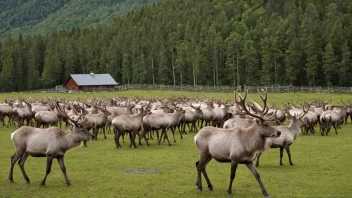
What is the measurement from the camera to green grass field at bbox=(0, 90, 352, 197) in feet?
47.2

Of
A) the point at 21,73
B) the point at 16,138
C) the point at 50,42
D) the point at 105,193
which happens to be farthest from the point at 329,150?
the point at 50,42

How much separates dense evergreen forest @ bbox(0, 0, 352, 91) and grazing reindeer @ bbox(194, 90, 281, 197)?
70.2m

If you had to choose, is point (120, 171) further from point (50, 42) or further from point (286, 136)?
point (50, 42)

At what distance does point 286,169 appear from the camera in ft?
60.1

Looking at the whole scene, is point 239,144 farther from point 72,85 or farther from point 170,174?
point 72,85

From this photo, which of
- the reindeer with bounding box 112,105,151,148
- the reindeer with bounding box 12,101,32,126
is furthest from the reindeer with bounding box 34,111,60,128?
the reindeer with bounding box 112,105,151,148

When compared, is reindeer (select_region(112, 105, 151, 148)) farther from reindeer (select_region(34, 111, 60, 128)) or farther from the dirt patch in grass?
reindeer (select_region(34, 111, 60, 128))

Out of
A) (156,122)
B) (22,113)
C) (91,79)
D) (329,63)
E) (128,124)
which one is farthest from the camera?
(91,79)

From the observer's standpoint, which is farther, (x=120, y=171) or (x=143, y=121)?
(x=143, y=121)

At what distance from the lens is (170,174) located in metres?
17.4

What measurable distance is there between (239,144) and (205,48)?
3558 inches

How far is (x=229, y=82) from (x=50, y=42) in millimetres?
66545

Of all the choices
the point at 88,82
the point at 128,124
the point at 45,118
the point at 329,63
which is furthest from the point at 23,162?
the point at 88,82

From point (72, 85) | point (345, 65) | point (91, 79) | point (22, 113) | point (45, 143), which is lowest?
point (22, 113)
